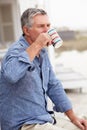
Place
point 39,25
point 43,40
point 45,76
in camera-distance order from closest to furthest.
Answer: point 43,40 → point 39,25 → point 45,76

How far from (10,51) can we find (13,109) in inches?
14.3

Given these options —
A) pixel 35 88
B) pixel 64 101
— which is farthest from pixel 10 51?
pixel 64 101

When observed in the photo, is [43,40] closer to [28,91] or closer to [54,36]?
[54,36]

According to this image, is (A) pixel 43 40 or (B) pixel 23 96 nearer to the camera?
(A) pixel 43 40

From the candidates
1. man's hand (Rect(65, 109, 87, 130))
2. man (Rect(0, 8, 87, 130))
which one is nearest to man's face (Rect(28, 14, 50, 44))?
man (Rect(0, 8, 87, 130))

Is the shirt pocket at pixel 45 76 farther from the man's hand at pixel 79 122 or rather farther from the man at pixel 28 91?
the man's hand at pixel 79 122

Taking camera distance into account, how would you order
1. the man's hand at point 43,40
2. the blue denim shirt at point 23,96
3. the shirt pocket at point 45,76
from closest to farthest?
1. the man's hand at point 43,40
2. the blue denim shirt at point 23,96
3. the shirt pocket at point 45,76

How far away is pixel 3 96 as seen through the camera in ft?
7.24

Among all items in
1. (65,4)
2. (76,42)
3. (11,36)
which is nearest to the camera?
(11,36)

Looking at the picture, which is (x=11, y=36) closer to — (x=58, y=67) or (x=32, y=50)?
(x=58, y=67)

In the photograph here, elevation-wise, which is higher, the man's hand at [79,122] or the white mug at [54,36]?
the white mug at [54,36]

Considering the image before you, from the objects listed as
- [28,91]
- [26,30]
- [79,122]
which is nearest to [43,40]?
[26,30]

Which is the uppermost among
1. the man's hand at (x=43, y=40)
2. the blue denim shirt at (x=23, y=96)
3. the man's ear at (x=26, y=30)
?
the man's ear at (x=26, y=30)

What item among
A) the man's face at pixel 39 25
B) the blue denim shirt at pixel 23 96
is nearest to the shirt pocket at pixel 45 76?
the blue denim shirt at pixel 23 96
